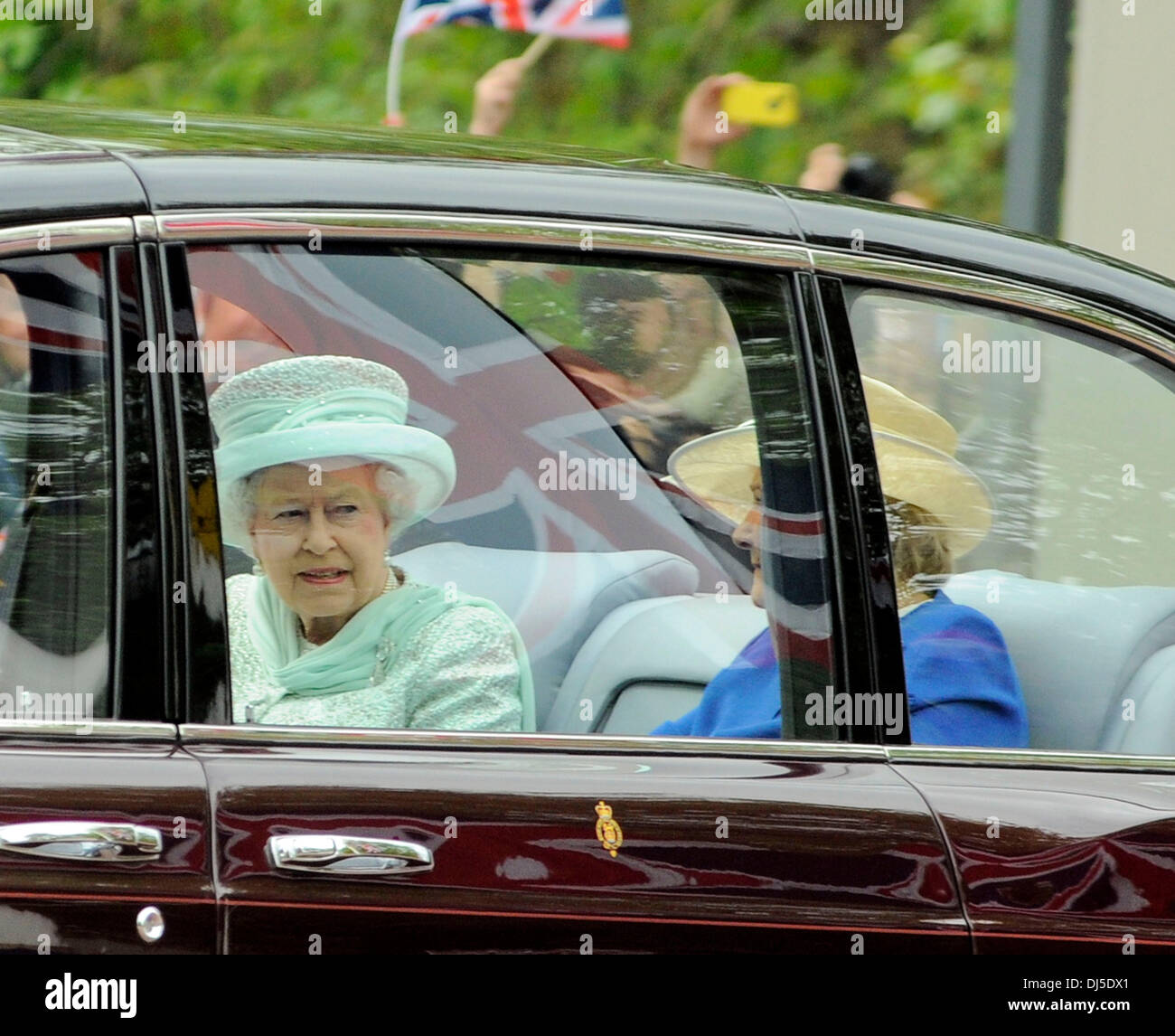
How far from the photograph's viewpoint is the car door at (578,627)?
1878 millimetres

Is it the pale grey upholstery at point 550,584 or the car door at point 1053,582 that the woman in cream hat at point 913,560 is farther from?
the pale grey upholstery at point 550,584

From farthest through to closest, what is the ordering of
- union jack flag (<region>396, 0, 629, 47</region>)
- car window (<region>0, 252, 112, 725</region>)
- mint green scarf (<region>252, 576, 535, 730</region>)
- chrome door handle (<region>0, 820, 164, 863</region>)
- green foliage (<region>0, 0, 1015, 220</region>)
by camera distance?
1. green foliage (<region>0, 0, 1015, 220</region>)
2. union jack flag (<region>396, 0, 629, 47</region>)
3. mint green scarf (<region>252, 576, 535, 730</region>)
4. car window (<region>0, 252, 112, 725</region>)
5. chrome door handle (<region>0, 820, 164, 863</region>)

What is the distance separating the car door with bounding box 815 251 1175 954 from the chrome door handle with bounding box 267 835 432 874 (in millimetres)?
560

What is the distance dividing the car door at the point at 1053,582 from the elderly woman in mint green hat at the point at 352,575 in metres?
0.46

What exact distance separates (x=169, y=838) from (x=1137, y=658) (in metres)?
1.28

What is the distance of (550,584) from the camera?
222 cm

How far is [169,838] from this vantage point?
181cm

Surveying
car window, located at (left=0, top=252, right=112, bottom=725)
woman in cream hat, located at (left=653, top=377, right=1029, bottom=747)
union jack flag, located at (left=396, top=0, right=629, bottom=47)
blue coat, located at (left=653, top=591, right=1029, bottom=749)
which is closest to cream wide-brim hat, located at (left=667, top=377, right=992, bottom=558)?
woman in cream hat, located at (left=653, top=377, right=1029, bottom=747)

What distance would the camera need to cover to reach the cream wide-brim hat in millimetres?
2156

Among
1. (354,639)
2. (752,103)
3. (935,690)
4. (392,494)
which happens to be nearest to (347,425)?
(392,494)

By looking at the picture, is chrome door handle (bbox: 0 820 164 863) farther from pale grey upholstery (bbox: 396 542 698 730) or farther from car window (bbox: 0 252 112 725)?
pale grey upholstery (bbox: 396 542 698 730)

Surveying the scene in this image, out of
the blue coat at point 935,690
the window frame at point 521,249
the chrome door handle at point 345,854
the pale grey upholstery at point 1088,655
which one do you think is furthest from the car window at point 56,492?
the pale grey upholstery at point 1088,655
